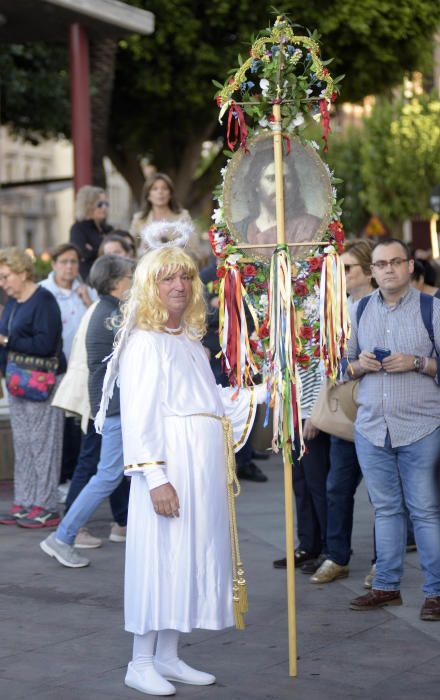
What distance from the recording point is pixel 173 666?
570 centimetres

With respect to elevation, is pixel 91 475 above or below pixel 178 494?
below

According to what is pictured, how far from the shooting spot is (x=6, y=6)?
14.1 meters

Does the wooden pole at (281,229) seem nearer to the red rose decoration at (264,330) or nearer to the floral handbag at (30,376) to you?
the red rose decoration at (264,330)

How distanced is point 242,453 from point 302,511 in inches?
142

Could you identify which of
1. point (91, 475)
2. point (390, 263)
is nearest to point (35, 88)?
point (91, 475)

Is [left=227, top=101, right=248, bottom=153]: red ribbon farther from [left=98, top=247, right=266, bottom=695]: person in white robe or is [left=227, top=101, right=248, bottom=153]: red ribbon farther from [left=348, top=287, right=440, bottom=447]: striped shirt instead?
[left=348, top=287, right=440, bottom=447]: striped shirt

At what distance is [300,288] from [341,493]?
1905 millimetres

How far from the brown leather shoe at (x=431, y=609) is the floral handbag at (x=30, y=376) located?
142 inches

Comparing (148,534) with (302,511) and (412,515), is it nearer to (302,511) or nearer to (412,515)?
(412,515)

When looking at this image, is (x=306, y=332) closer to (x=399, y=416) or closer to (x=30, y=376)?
(x=399, y=416)

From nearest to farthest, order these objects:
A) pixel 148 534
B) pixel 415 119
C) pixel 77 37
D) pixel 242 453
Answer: pixel 148 534, pixel 242 453, pixel 77 37, pixel 415 119

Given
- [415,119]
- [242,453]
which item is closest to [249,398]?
[242,453]

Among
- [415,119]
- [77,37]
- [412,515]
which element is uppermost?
[415,119]

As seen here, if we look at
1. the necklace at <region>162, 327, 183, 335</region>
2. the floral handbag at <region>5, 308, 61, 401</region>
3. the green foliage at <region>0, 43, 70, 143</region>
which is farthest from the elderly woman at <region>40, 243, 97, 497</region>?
the green foliage at <region>0, 43, 70, 143</region>
